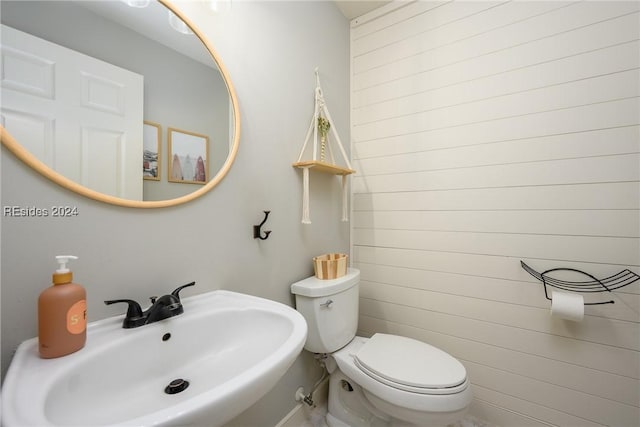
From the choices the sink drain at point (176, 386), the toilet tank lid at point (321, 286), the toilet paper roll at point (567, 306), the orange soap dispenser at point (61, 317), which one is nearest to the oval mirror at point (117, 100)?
the orange soap dispenser at point (61, 317)

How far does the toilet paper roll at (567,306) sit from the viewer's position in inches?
42.6

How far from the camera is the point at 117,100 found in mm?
745

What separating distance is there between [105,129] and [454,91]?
62.7 inches

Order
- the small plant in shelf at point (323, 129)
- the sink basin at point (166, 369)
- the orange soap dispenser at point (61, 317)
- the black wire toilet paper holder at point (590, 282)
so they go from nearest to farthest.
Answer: the sink basin at point (166, 369) < the orange soap dispenser at point (61, 317) < the black wire toilet paper holder at point (590, 282) < the small plant in shelf at point (323, 129)

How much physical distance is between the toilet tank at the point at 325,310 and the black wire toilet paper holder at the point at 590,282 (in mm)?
903

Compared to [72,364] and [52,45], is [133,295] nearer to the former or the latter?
[72,364]

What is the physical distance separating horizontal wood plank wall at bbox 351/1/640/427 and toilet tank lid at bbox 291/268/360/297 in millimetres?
470

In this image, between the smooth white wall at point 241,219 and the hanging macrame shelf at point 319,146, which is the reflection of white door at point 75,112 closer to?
the smooth white wall at point 241,219

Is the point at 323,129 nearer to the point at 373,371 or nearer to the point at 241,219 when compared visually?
the point at 241,219

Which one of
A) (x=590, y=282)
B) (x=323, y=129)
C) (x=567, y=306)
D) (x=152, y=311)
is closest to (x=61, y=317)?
(x=152, y=311)

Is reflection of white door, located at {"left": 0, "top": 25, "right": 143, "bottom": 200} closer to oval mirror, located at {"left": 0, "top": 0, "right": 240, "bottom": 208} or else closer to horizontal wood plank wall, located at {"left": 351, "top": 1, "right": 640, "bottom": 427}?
oval mirror, located at {"left": 0, "top": 0, "right": 240, "bottom": 208}

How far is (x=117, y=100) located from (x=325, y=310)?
1.09 m

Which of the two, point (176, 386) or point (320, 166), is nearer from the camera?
point (176, 386)

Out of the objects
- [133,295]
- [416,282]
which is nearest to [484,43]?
[416,282]
